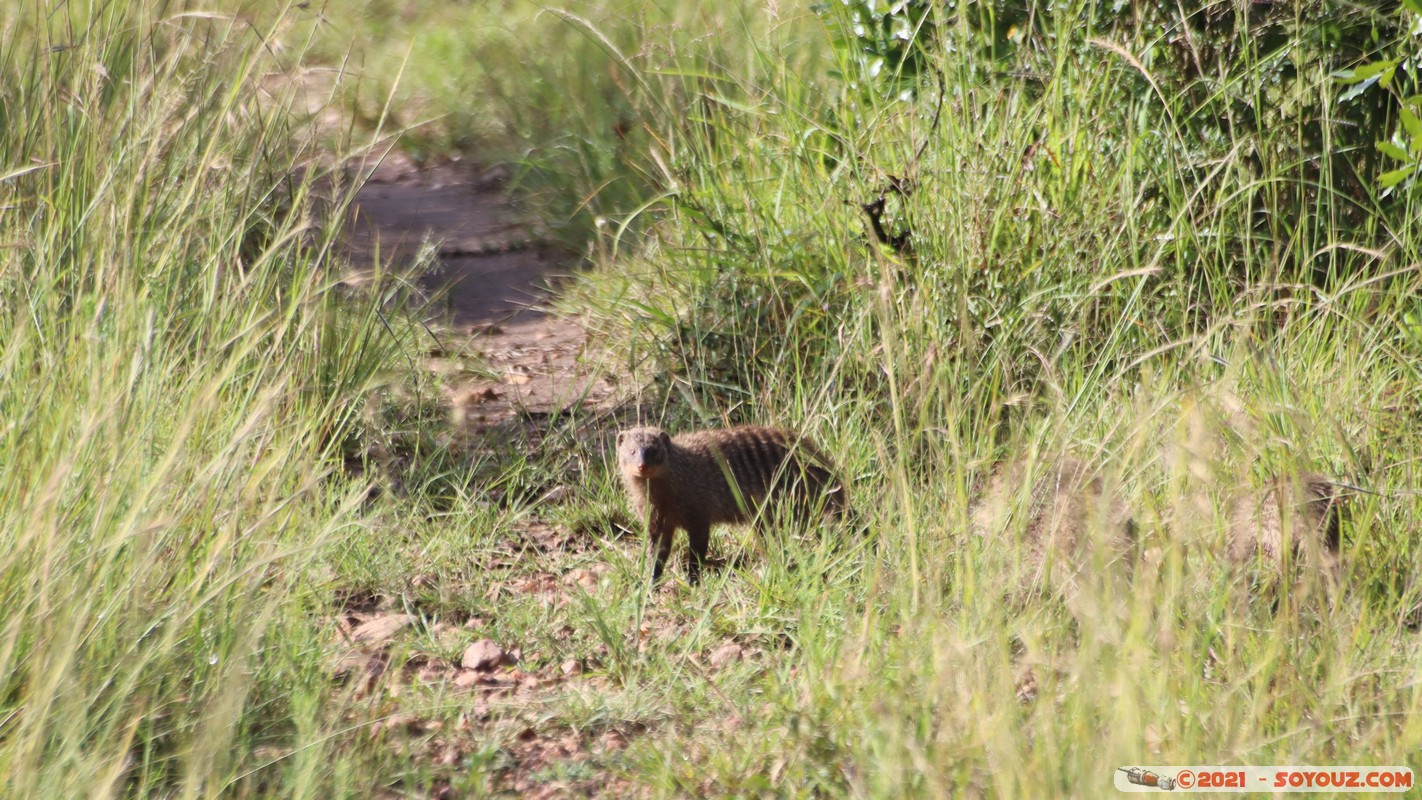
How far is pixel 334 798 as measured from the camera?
2.39 metres

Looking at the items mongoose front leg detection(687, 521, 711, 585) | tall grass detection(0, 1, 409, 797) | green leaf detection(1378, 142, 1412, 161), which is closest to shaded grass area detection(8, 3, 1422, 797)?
tall grass detection(0, 1, 409, 797)

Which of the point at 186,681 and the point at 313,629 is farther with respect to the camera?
the point at 313,629

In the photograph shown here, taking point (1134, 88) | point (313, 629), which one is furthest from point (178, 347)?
point (1134, 88)

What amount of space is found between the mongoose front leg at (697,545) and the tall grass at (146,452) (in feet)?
3.15

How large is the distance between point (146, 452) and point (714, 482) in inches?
60.9

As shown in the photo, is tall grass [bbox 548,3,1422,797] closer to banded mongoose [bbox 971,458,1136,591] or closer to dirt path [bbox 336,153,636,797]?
banded mongoose [bbox 971,458,1136,591]

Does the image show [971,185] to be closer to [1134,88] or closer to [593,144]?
[1134,88]

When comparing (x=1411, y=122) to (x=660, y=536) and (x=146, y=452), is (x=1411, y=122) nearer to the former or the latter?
(x=660, y=536)

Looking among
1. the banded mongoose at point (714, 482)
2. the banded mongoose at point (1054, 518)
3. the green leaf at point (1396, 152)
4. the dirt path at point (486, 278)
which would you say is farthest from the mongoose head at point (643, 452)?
the green leaf at point (1396, 152)

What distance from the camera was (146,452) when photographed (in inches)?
106

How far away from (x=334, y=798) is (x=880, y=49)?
3.19 meters

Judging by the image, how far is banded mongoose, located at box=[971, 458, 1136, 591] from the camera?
262cm

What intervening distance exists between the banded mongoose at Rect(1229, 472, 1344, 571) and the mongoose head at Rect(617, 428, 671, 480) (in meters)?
1.41

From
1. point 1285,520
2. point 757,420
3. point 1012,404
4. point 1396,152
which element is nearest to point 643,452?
point 757,420
